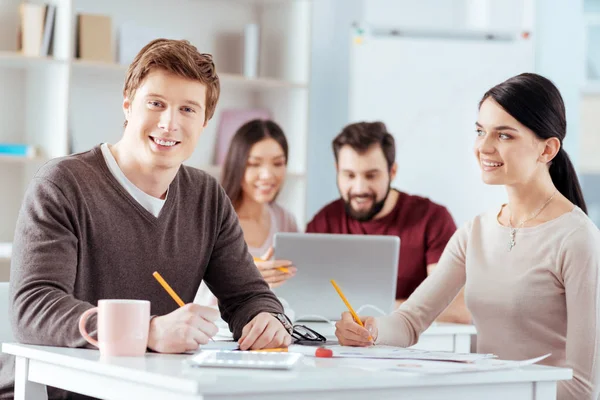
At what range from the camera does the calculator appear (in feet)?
4.45

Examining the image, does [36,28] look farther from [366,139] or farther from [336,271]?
[336,271]

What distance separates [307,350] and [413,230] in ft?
6.01

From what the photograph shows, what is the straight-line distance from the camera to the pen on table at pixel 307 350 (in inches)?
62.9

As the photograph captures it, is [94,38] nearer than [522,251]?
No

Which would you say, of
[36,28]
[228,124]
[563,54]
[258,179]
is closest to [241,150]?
[258,179]

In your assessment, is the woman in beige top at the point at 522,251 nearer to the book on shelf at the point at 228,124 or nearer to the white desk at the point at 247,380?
the white desk at the point at 247,380

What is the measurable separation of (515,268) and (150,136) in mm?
883

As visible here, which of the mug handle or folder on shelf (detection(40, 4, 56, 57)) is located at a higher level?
folder on shelf (detection(40, 4, 56, 57))

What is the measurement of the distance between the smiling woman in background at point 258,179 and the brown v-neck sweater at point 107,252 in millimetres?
1540

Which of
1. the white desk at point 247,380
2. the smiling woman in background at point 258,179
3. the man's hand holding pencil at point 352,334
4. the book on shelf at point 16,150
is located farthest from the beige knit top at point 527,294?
the book on shelf at point 16,150

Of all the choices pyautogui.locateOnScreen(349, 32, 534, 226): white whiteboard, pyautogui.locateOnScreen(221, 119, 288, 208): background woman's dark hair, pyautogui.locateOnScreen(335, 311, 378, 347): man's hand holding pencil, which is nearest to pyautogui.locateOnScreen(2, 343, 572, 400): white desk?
pyautogui.locateOnScreen(335, 311, 378, 347): man's hand holding pencil

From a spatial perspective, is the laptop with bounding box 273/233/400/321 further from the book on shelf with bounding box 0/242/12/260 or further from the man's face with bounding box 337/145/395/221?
the book on shelf with bounding box 0/242/12/260

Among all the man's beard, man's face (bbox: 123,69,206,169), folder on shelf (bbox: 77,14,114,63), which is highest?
folder on shelf (bbox: 77,14,114,63)

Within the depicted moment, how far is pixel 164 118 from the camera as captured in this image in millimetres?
1928
